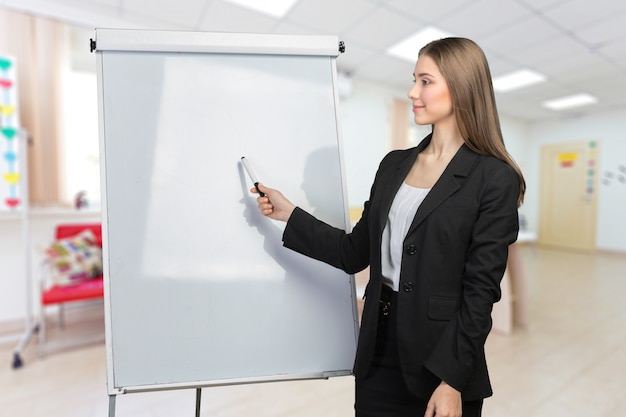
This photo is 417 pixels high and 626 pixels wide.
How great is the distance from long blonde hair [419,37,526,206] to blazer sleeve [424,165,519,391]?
0.07 meters

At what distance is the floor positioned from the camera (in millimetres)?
1879

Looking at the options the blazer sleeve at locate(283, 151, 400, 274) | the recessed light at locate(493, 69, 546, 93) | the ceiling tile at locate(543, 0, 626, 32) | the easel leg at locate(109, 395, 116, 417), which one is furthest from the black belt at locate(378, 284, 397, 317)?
the recessed light at locate(493, 69, 546, 93)

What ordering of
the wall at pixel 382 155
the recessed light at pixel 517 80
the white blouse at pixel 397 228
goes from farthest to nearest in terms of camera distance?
the recessed light at pixel 517 80
the wall at pixel 382 155
the white blouse at pixel 397 228

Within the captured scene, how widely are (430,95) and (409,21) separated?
2889 millimetres

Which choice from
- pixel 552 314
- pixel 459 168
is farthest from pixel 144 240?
pixel 552 314

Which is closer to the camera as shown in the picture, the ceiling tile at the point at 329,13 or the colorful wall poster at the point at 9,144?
the colorful wall poster at the point at 9,144

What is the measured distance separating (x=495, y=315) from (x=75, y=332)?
326 cm

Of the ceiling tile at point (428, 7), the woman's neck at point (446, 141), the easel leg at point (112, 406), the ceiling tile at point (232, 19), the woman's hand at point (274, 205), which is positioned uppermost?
the ceiling tile at point (232, 19)

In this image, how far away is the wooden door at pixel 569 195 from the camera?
21.7ft

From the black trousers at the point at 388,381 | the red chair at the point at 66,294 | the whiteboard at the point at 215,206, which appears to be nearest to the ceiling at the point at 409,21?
the red chair at the point at 66,294

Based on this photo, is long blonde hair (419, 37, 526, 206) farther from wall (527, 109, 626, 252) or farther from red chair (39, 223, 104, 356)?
wall (527, 109, 626, 252)

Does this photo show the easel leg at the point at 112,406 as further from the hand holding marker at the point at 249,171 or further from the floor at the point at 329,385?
the floor at the point at 329,385

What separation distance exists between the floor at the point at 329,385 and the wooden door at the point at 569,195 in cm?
432

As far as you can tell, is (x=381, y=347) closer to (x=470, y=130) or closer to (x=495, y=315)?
(x=470, y=130)
